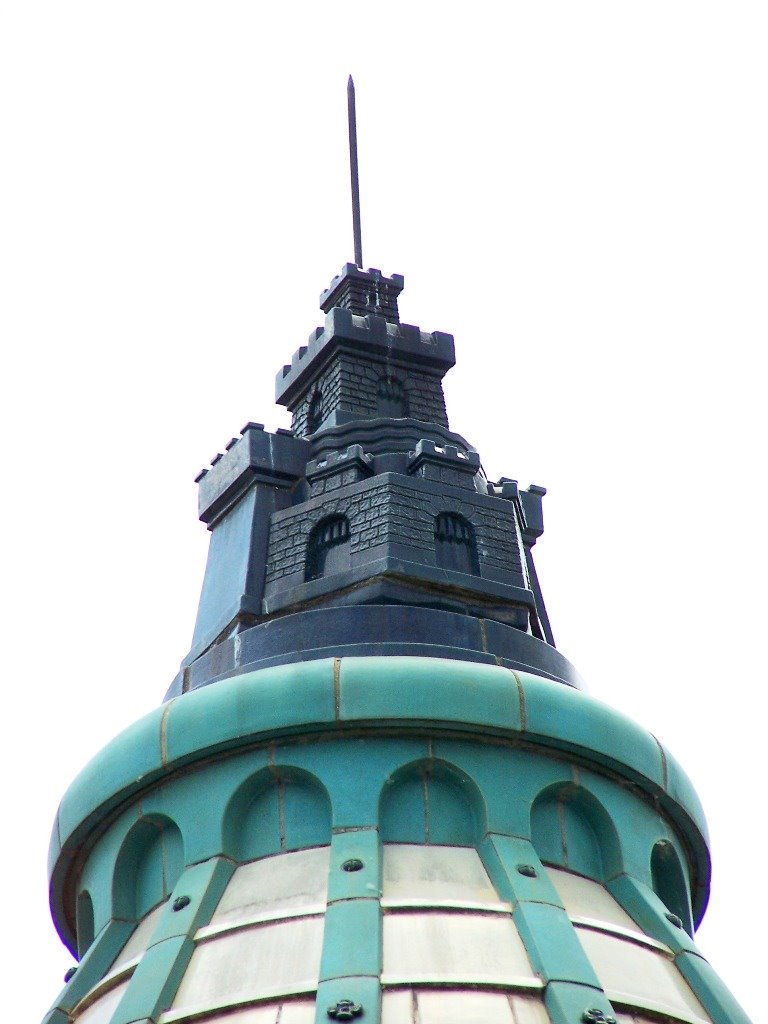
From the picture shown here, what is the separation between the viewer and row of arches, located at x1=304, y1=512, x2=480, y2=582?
21.6m

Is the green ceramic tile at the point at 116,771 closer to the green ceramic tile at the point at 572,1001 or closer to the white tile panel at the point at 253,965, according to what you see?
the white tile panel at the point at 253,965

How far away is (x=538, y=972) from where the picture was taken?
16.7 meters

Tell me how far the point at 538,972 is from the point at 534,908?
86cm

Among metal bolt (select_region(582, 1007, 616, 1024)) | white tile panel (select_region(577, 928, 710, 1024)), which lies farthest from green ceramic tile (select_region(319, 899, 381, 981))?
white tile panel (select_region(577, 928, 710, 1024))

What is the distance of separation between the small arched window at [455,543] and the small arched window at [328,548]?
0.98 m

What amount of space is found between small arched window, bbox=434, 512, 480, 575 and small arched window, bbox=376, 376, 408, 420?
3.20 metres

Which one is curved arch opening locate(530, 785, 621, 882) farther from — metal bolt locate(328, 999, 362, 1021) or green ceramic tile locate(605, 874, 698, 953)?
metal bolt locate(328, 999, 362, 1021)

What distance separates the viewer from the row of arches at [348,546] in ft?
70.8

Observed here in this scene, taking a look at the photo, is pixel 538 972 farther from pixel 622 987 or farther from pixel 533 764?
pixel 533 764

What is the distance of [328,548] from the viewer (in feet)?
71.8

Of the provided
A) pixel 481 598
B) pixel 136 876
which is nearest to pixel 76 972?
pixel 136 876

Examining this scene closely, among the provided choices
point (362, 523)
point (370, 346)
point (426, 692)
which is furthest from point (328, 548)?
point (370, 346)

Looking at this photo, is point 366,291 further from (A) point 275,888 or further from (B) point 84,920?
(A) point 275,888

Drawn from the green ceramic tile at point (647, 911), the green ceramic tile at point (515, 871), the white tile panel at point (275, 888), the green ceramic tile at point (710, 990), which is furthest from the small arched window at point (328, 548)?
the green ceramic tile at point (710, 990)
